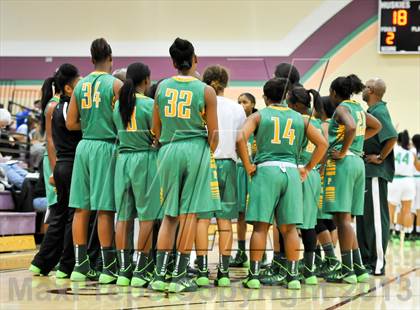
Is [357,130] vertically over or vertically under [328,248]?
over

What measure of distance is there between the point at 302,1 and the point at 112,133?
11.2 m

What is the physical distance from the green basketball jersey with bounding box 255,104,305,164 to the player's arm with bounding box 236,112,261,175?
A: 46 millimetres

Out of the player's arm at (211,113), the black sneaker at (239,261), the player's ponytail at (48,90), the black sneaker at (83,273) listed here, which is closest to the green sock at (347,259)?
the black sneaker at (239,261)

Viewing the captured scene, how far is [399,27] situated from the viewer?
1504 centimetres

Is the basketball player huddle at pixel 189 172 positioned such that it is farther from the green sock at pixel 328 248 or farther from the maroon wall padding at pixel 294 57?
the maroon wall padding at pixel 294 57

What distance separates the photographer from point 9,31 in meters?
16.8

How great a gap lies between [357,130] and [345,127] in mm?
311

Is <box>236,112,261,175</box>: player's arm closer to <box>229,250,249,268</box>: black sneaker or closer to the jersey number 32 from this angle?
the jersey number 32

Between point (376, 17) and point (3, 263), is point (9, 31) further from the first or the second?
point (3, 263)

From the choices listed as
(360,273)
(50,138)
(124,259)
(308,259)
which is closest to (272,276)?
(308,259)

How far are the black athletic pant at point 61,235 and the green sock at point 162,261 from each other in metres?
1.13

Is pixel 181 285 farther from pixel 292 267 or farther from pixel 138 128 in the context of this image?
pixel 138 128

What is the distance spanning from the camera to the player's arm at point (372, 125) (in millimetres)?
6629

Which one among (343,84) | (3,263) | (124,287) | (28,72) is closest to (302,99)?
(343,84)
